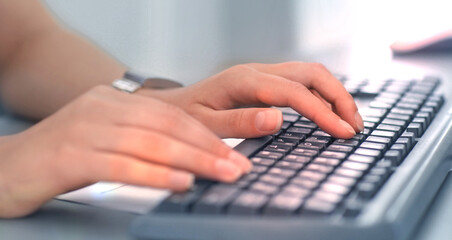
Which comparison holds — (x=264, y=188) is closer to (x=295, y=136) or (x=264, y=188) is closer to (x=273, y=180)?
(x=273, y=180)

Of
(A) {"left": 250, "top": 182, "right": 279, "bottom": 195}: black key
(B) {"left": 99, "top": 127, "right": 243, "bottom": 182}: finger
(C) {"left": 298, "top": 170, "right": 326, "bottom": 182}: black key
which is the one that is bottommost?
(C) {"left": 298, "top": 170, "right": 326, "bottom": 182}: black key

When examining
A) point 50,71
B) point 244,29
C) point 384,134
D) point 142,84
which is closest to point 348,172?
point 384,134

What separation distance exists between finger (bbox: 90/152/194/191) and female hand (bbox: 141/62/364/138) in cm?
15

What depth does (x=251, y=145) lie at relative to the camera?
60 centimetres

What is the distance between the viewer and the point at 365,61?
1049 millimetres

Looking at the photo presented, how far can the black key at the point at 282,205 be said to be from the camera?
446 mm

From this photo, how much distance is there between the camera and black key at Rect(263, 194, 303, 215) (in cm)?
45

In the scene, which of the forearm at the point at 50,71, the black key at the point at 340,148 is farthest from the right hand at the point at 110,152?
the forearm at the point at 50,71

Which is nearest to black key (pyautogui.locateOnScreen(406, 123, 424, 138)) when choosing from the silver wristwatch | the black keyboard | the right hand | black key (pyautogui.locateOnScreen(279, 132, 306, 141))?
the black keyboard

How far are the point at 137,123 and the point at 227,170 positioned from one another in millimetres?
82

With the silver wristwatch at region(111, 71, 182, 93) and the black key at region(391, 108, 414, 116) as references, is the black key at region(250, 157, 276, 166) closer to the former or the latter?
the black key at region(391, 108, 414, 116)

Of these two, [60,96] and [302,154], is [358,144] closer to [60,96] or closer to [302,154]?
[302,154]

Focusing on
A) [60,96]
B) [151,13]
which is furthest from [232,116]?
[151,13]

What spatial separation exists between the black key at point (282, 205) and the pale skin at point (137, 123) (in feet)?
0.16
